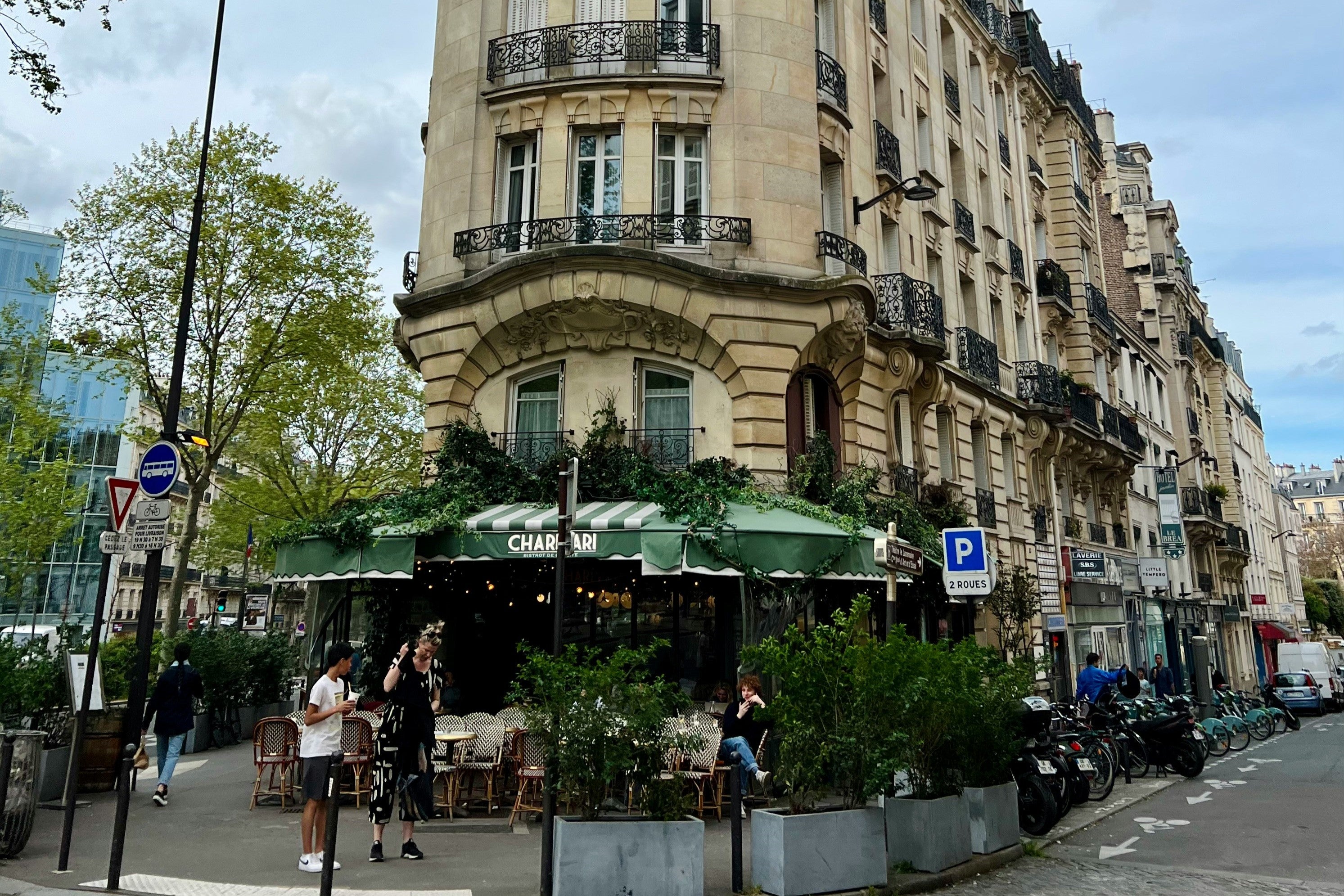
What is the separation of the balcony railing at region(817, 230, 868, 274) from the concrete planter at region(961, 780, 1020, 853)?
29.5 ft

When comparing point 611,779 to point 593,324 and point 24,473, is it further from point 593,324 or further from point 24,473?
point 24,473

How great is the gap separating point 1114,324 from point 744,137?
25301 mm

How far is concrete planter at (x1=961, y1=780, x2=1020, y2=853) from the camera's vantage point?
8.82 m

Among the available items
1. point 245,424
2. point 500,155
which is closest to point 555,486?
point 500,155

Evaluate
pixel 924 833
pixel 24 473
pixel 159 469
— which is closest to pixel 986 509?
pixel 924 833

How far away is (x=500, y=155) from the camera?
1619 centimetres

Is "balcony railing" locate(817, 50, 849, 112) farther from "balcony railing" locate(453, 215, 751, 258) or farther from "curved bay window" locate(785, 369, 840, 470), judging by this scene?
"curved bay window" locate(785, 369, 840, 470)

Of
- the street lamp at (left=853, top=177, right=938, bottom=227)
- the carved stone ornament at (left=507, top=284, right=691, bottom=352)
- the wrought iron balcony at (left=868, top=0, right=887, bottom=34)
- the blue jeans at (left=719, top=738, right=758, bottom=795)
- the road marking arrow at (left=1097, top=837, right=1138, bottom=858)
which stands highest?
the wrought iron balcony at (left=868, top=0, right=887, bottom=34)

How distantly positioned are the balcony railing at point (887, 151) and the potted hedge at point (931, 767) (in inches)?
509

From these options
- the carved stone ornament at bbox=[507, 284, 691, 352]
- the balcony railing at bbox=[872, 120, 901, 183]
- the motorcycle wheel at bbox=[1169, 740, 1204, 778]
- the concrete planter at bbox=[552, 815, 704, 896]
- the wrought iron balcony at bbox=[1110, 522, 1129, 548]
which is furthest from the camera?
the wrought iron balcony at bbox=[1110, 522, 1129, 548]

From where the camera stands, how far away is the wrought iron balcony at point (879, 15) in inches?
789

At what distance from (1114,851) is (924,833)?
284cm

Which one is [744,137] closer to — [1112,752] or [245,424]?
[1112,752]

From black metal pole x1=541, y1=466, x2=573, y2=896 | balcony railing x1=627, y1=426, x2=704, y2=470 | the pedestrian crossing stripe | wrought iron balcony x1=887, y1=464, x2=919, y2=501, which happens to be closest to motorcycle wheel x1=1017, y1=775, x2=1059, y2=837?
black metal pole x1=541, y1=466, x2=573, y2=896
